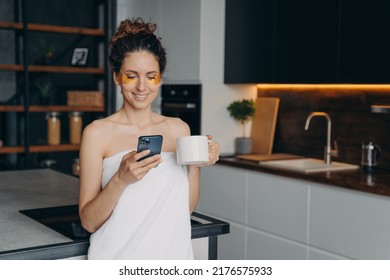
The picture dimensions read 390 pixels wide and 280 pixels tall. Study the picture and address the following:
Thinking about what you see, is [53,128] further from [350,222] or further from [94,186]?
[94,186]

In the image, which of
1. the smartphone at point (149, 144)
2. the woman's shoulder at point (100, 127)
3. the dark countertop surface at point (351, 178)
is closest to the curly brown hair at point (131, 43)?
the woman's shoulder at point (100, 127)

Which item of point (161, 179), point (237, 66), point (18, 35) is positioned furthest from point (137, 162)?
point (18, 35)

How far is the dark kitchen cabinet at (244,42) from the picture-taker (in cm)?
392

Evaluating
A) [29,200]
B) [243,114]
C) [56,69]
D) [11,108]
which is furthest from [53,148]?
[29,200]

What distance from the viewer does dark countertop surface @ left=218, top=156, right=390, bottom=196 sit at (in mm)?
2697

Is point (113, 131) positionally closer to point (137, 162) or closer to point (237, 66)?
point (137, 162)

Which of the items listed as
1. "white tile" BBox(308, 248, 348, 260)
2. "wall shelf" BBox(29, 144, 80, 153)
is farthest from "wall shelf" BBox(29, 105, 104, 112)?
"white tile" BBox(308, 248, 348, 260)

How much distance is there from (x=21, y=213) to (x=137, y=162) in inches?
30.8

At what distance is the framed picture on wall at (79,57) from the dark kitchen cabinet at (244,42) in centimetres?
125

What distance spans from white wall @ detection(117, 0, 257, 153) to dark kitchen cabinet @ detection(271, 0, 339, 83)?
0.42 metres

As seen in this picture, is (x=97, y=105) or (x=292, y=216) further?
(x=97, y=105)

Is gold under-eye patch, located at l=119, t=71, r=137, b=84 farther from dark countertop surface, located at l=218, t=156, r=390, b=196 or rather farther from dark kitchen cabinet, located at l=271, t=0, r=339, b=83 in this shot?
dark kitchen cabinet, located at l=271, t=0, r=339, b=83

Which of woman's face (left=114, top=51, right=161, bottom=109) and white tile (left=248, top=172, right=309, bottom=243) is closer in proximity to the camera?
woman's face (left=114, top=51, right=161, bottom=109)

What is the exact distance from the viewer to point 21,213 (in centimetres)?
190
